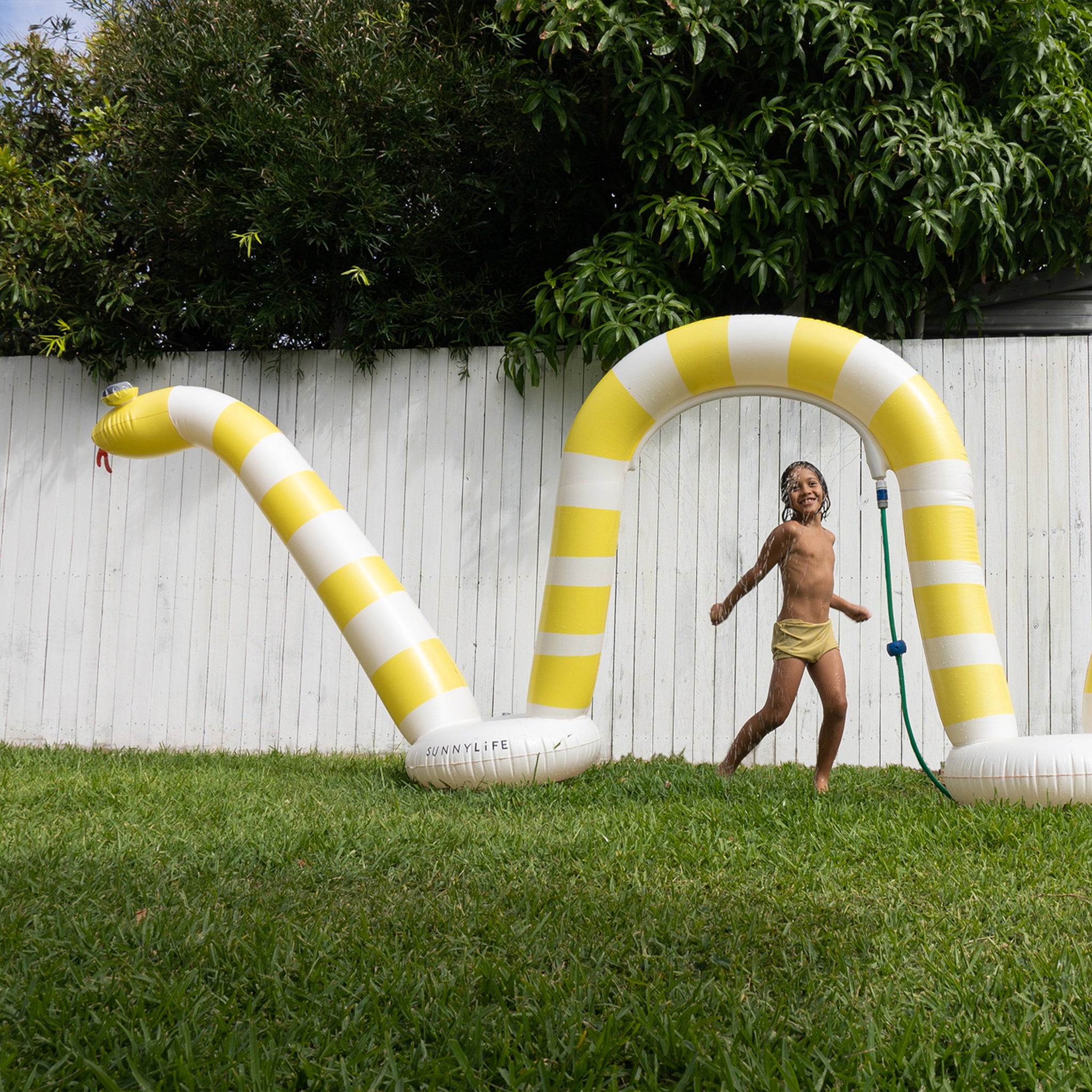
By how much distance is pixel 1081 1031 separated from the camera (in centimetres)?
168

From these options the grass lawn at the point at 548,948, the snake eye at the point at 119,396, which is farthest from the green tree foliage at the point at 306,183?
the grass lawn at the point at 548,948

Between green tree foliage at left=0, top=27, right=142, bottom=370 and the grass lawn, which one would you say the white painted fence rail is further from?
the grass lawn

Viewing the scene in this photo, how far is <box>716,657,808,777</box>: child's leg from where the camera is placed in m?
3.86

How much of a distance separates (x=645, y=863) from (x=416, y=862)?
65cm

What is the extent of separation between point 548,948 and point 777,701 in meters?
2.04

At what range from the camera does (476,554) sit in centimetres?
558

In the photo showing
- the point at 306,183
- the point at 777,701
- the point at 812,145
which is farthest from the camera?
the point at 306,183

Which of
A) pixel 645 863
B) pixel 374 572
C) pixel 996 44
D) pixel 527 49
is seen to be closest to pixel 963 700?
pixel 645 863

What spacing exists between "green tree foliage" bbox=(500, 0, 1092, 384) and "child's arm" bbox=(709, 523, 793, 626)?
1542 millimetres

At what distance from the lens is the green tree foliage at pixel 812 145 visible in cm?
495

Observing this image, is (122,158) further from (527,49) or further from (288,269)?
(527,49)

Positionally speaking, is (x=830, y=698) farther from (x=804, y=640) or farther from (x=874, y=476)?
(x=874, y=476)

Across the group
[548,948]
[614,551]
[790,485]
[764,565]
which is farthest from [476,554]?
[548,948]

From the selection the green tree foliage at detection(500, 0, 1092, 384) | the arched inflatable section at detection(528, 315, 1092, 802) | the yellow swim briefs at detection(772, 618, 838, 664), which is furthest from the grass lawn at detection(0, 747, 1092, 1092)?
the green tree foliage at detection(500, 0, 1092, 384)
